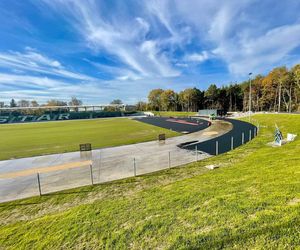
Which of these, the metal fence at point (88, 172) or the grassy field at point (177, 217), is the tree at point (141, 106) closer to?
the metal fence at point (88, 172)

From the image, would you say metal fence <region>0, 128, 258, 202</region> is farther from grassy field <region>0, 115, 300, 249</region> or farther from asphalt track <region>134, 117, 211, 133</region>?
asphalt track <region>134, 117, 211, 133</region>

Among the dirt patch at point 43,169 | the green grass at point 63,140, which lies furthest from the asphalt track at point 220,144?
the dirt patch at point 43,169

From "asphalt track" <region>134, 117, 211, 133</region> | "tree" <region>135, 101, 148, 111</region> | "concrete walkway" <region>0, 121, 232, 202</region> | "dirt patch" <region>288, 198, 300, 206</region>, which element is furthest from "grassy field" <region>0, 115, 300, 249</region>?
"tree" <region>135, 101, 148, 111</region>

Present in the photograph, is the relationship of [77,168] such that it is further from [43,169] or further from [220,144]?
[220,144]

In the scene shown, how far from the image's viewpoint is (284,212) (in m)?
4.15

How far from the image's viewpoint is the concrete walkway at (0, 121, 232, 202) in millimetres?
9719

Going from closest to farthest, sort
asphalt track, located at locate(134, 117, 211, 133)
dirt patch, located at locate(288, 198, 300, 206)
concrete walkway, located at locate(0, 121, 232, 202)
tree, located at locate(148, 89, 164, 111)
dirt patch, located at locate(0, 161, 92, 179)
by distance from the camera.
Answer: dirt patch, located at locate(288, 198, 300, 206), concrete walkway, located at locate(0, 121, 232, 202), dirt patch, located at locate(0, 161, 92, 179), asphalt track, located at locate(134, 117, 211, 133), tree, located at locate(148, 89, 164, 111)

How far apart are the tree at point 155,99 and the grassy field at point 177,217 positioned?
100531 mm

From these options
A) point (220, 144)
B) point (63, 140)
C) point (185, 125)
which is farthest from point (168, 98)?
point (220, 144)

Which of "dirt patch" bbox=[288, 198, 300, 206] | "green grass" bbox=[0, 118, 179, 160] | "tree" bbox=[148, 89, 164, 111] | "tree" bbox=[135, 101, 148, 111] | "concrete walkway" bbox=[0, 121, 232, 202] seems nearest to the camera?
"dirt patch" bbox=[288, 198, 300, 206]

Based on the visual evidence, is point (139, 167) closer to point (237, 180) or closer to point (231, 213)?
point (237, 180)

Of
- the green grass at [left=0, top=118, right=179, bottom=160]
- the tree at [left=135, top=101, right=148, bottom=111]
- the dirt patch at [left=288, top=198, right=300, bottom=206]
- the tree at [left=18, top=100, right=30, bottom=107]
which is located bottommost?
the green grass at [left=0, top=118, right=179, bottom=160]

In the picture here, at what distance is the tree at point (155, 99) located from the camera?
10681cm

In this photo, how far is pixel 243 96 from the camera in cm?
7906
